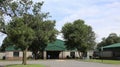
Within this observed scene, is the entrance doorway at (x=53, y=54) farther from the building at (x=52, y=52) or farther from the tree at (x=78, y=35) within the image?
the tree at (x=78, y=35)

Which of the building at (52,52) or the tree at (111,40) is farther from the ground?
the tree at (111,40)

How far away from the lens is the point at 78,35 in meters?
81.2

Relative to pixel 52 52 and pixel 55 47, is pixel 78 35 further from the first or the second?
pixel 52 52

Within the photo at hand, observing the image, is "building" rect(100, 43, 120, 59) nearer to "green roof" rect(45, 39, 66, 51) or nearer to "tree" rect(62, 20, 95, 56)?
"tree" rect(62, 20, 95, 56)

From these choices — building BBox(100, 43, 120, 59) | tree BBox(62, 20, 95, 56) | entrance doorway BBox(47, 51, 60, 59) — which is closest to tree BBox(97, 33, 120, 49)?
tree BBox(62, 20, 95, 56)

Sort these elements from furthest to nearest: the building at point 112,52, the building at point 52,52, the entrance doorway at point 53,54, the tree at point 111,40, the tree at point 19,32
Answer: the tree at point 111,40 < the entrance doorway at point 53,54 < the building at point 52,52 < the building at point 112,52 < the tree at point 19,32

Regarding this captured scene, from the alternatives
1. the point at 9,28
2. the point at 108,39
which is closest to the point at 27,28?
the point at 9,28

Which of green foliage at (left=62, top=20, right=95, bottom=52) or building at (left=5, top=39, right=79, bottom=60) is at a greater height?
green foliage at (left=62, top=20, right=95, bottom=52)

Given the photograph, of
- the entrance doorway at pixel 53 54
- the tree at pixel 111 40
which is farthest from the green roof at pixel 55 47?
the tree at pixel 111 40

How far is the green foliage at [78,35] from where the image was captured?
81.3 meters

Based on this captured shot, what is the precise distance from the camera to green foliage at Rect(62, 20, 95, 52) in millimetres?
81312

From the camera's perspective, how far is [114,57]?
75625mm

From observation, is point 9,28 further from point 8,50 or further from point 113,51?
point 8,50

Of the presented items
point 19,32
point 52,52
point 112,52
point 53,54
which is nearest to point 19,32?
point 19,32
